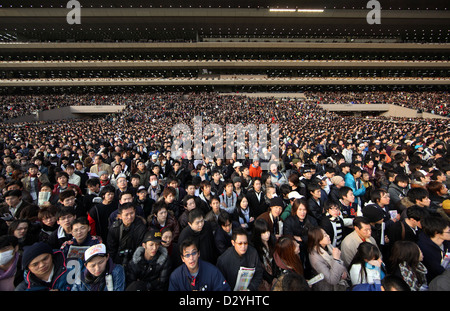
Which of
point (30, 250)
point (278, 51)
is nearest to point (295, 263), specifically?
point (30, 250)

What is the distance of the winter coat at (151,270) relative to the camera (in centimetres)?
218

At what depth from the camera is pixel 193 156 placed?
24.6 ft

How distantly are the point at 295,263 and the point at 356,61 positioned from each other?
46.9 m

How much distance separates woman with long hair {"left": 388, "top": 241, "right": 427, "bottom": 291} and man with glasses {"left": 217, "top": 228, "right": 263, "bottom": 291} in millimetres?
1443

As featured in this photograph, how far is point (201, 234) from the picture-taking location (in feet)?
8.97

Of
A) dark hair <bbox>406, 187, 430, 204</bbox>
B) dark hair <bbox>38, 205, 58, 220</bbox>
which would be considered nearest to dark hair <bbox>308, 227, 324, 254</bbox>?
dark hair <bbox>406, 187, 430, 204</bbox>

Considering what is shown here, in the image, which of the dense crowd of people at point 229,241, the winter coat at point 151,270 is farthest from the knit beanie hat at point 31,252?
the winter coat at point 151,270

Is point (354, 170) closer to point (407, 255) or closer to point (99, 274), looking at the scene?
point (407, 255)

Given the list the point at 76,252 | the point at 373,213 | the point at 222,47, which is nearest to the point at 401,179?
the point at 373,213

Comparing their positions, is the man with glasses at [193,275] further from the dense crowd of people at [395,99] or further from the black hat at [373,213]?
the dense crowd of people at [395,99]

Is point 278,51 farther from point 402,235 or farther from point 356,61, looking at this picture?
point 402,235

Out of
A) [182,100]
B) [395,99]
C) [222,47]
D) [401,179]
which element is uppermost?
[222,47]

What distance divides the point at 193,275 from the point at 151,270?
482mm

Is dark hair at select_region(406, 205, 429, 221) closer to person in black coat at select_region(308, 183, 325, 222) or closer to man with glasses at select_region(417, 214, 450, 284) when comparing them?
man with glasses at select_region(417, 214, 450, 284)
